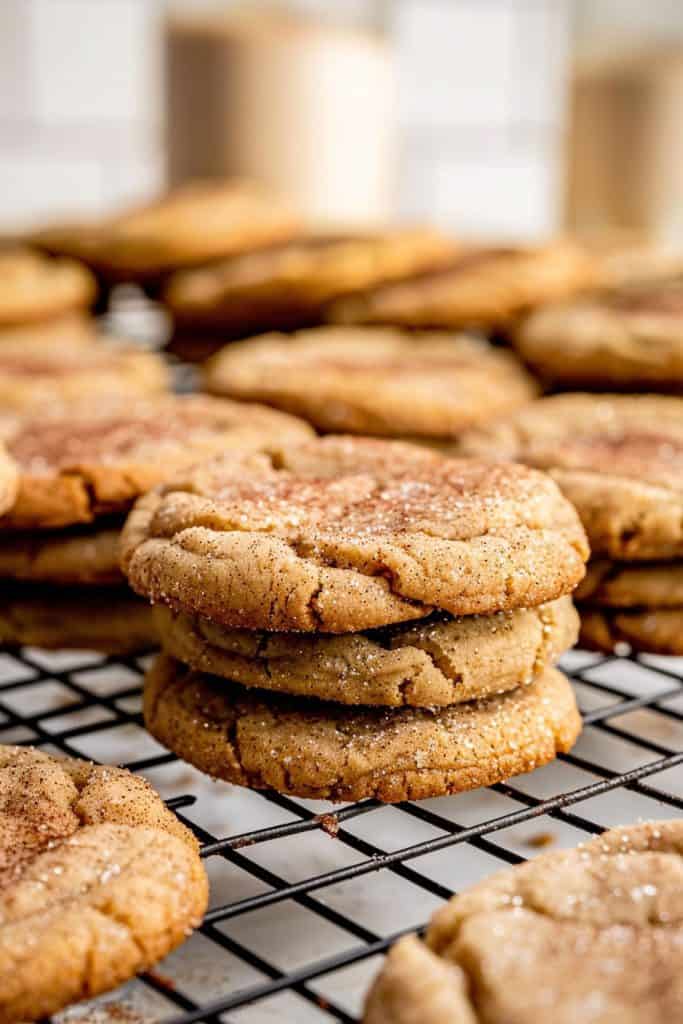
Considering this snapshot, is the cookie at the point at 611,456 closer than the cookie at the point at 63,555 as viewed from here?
Yes

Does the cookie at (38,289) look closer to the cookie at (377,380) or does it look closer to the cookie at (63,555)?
the cookie at (377,380)

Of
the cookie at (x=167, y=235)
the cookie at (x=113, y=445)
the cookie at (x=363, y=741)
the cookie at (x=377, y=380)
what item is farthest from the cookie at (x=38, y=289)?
the cookie at (x=363, y=741)

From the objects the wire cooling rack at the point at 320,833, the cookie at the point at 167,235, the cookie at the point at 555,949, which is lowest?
the wire cooling rack at the point at 320,833

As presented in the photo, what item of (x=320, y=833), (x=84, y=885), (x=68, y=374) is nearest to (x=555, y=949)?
(x=84, y=885)

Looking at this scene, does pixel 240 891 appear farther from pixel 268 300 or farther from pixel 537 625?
pixel 268 300

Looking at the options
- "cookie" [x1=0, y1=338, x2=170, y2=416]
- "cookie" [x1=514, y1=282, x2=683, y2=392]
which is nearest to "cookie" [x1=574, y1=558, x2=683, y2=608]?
"cookie" [x1=514, y1=282, x2=683, y2=392]

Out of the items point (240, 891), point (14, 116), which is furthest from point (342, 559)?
point (14, 116)
